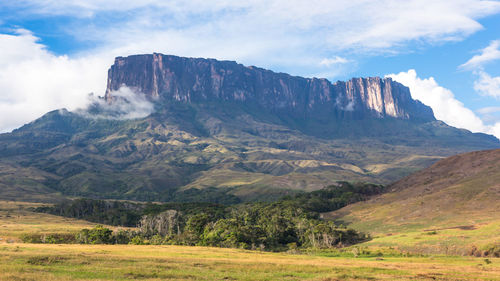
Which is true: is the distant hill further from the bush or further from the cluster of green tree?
the bush

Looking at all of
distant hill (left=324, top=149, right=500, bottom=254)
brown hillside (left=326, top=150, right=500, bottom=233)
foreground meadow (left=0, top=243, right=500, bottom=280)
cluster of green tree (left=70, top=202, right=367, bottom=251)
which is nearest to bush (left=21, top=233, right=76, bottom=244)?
cluster of green tree (left=70, top=202, right=367, bottom=251)

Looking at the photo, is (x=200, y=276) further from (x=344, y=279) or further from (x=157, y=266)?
(x=344, y=279)

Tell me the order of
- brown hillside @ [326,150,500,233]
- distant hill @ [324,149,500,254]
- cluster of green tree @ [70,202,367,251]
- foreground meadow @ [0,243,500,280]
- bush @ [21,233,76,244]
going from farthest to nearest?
1. brown hillside @ [326,150,500,233]
2. cluster of green tree @ [70,202,367,251]
3. distant hill @ [324,149,500,254]
4. bush @ [21,233,76,244]
5. foreground meadow @ [0,243,500,280]

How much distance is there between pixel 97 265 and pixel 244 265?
19.8 metres

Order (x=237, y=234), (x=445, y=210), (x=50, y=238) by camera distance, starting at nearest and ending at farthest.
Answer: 1. (x=50, y=238)
2. (x=237, y=234)
3. (x=445, y=210)

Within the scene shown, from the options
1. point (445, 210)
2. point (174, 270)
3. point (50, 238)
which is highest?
point (174, 270)

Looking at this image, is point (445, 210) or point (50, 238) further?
point (445, 210)

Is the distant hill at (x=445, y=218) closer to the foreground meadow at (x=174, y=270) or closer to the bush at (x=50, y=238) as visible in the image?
the foreground meadow at (x=174, y=270)

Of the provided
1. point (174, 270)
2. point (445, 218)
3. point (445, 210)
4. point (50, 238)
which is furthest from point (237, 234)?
point (445, 210)

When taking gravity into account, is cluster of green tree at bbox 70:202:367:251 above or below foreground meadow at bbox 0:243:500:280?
below

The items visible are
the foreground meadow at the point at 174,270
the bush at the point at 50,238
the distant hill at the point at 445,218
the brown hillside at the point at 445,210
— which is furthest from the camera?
the brown hillside at the point at 445,210

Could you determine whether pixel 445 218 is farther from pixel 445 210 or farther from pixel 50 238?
pixel 50 238

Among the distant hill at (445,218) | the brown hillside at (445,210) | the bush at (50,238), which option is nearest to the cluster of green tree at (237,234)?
the bush at (50,238)

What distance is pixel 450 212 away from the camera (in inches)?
6368
